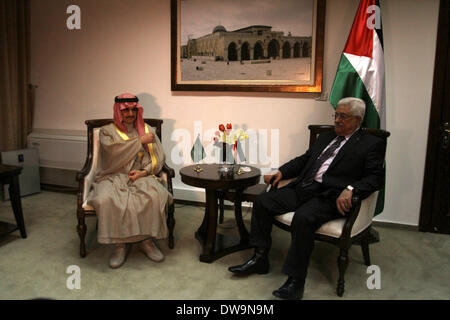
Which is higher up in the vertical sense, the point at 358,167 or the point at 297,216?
the point at 358,167

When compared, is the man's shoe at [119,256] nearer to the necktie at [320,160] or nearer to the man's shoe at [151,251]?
the man's shoe at [151,251]

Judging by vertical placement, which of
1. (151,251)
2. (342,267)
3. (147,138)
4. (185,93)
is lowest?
(151,251)

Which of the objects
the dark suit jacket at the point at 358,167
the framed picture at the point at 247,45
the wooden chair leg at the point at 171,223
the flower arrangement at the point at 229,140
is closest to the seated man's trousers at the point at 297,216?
the dark suit jacket at the point at 358,167

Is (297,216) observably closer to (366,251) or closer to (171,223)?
(366,251)

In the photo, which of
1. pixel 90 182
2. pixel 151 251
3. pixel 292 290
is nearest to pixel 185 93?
pixel 90 182

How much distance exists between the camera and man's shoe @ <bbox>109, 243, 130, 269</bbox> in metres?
2.72

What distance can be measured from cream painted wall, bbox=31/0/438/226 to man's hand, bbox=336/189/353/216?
1.40m

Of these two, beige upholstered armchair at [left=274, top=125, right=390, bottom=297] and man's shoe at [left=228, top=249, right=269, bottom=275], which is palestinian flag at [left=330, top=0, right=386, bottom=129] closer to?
beige upholstered armchair at [left=274, top=125, right=390, bottom=297]

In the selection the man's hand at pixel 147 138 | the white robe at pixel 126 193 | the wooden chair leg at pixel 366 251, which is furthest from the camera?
the man's hand at pixel 147 138

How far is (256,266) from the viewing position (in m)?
2.60

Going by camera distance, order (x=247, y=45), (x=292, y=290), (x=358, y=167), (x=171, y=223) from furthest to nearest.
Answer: (x=247, y=45) → (x=171, y=223) → (x=358, y=167) → (x=292, y=290)

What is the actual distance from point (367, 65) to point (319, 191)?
120 cm

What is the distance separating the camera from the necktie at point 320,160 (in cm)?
273

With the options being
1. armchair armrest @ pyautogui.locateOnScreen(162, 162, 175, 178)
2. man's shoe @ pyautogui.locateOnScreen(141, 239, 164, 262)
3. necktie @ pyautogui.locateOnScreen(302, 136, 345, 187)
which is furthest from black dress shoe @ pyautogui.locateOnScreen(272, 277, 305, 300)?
armchair armrest @ pyautogui.locateOnScreen(162, 162, 175, 178)
